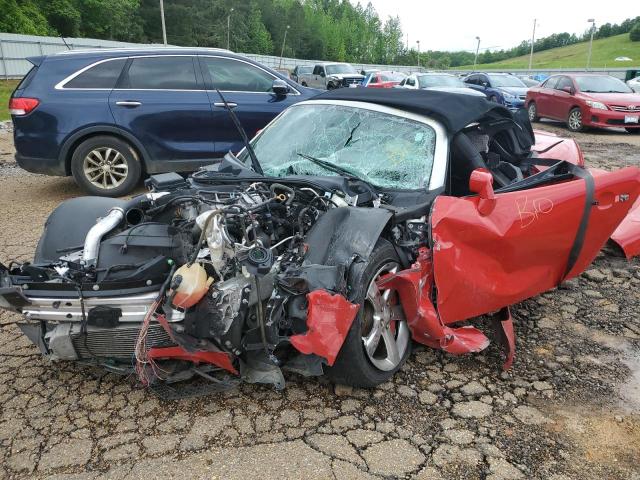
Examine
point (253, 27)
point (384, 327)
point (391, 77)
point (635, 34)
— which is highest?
point (253, 27)

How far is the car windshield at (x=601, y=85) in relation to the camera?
1333cm

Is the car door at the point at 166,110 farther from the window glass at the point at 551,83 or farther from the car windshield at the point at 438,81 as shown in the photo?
the window glass at the point at 551,83

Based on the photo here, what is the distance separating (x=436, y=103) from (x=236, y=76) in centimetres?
427

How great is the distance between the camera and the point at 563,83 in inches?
550

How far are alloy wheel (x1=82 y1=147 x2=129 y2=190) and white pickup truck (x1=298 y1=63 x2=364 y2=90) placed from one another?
1628 centimetres

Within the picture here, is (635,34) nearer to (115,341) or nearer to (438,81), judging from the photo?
(438,81)

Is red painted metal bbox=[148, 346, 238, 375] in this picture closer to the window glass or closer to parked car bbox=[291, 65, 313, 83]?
the window glass

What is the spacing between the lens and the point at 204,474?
2258mm

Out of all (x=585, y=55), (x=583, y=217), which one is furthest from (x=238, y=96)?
(x=585, y=55)

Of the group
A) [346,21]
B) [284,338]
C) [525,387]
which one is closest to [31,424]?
[284,338]

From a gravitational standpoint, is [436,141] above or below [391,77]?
above

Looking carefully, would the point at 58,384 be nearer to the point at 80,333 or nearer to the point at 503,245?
the point at 80,333

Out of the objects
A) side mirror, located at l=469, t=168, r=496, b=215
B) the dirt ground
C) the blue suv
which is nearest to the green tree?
the blue suv

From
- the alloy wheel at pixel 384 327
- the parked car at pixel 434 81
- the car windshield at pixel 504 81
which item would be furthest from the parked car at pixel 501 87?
the alloy wheel at pixel 384 327
